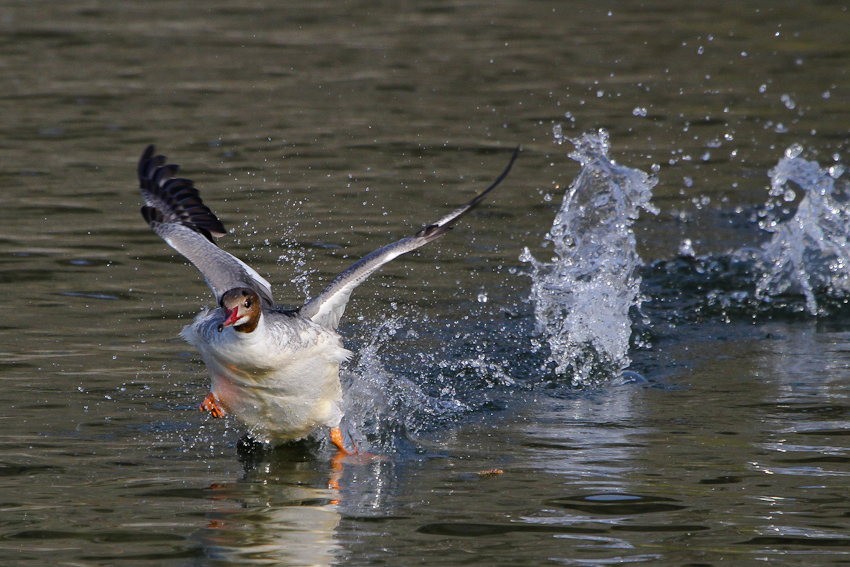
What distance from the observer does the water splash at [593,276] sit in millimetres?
8461

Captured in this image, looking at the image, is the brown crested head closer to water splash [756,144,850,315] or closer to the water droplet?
water splash [756,144,850,315]

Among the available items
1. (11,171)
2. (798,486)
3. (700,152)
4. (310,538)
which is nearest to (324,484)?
(310,538)

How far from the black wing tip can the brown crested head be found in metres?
2.14

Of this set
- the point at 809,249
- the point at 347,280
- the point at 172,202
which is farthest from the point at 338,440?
the point at 809,249

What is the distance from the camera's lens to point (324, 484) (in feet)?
20.5

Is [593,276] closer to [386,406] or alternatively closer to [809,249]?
[809,249]

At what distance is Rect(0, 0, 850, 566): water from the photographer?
18.4 feet

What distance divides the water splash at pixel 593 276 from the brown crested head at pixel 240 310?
9.33ft

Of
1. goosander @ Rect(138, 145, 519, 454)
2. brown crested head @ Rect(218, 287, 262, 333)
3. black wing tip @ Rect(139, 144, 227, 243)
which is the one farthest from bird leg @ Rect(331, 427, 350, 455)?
black wing tip @ Rect(139, 144, 227, 243)

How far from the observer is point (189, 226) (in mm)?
8023

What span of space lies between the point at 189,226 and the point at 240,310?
2293 millimetres

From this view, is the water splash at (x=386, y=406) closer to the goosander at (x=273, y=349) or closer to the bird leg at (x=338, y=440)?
the bird leg at (x=338, y=440)

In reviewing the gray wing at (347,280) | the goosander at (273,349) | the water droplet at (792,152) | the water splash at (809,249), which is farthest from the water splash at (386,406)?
the water droplet at (792,152)

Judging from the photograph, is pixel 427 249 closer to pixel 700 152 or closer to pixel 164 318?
pixel 164 318
